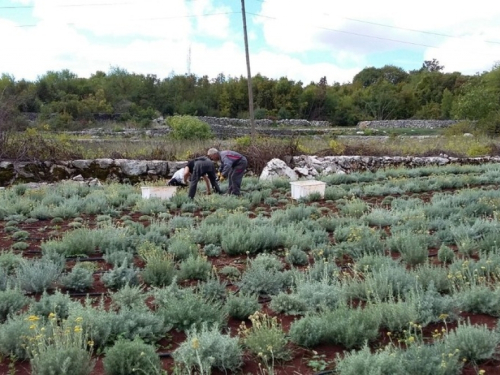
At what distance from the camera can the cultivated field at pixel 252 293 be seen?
3.61 metres

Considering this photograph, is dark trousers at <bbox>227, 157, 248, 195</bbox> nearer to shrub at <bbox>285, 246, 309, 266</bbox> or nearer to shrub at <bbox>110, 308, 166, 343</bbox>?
shrub at <bbox>285, 246, 309, 266</bbox>

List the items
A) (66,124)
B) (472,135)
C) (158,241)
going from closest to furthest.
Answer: (158,241) → (472,135) → (66,124)

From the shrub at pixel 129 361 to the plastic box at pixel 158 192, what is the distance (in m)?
7.48

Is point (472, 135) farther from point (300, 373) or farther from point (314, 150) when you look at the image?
point (300, 373)

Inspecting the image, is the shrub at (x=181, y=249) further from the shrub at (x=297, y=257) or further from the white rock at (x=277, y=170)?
the white rock at (x=277, y=170)

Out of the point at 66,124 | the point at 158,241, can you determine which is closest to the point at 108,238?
the point at 158,241

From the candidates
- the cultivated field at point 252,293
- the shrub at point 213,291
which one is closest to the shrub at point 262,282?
the cultivated field at point 252,293

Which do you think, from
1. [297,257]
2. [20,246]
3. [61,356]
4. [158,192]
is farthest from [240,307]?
[158,192]

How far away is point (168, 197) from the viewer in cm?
1104

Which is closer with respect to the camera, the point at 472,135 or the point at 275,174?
the point at 275,174

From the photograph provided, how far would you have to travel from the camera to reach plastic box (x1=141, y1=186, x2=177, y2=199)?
432 inches

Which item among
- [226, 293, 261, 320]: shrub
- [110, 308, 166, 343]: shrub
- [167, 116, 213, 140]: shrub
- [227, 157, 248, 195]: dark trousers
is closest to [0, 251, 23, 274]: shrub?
[110, 308, 166, 343]: shrub

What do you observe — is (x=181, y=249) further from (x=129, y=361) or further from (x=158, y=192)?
(x=158, y=192)

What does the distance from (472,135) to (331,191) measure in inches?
809
